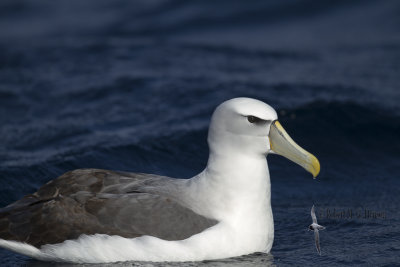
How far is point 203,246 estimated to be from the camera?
709cm

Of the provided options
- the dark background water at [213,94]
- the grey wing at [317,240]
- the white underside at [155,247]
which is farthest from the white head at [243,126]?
the grey wing at [317,240]

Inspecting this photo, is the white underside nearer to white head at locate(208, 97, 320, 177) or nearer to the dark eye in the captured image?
white head at locate(208, 97, 320, 177)

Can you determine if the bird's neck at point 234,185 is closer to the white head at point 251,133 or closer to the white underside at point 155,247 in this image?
the white head at point 251,133

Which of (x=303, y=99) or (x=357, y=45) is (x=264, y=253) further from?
(x=357, y=45)

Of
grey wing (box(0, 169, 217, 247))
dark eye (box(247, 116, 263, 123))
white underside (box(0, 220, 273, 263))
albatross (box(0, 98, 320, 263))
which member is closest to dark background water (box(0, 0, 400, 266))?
white underside (box(0, 220, 273, 263))

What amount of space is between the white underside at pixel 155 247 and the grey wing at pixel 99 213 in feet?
0.23

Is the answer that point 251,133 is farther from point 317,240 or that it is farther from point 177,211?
point 317,240

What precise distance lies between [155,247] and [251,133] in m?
1.53

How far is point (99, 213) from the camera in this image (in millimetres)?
7215

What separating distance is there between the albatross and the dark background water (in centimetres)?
36

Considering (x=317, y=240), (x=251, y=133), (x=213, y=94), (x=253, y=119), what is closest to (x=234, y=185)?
(x=251, y=133)

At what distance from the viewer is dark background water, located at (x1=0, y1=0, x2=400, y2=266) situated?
9.76m

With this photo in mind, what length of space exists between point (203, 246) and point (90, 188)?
1405 millimetres

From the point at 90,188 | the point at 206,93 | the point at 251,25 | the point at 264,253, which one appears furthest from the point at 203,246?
the point at 251,25
